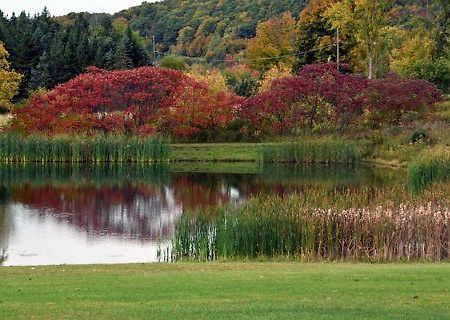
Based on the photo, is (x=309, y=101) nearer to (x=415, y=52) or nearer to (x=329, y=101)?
(x=329, y=101)

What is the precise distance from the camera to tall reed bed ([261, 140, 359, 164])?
1590 inches

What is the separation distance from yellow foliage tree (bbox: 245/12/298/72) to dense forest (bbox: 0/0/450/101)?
89mm

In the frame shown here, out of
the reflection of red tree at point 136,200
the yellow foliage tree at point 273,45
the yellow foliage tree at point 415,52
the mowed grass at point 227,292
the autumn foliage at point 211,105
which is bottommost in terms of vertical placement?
the reflection of red tree at point 136,200

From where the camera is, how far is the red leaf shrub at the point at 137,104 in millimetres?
44125

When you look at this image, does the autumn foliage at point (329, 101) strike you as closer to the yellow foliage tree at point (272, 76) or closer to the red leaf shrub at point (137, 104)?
the red leaf shrub at point (137, 104)

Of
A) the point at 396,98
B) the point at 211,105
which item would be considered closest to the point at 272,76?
the point at 211,105

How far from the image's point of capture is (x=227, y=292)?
948 centimetres

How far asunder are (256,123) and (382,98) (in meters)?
7.22

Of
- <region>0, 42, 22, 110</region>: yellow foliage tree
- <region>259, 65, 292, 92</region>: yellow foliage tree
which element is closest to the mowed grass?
<region>0, 42, 22, 110</region>: yellow foliage tree

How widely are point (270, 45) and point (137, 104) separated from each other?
29005 mm

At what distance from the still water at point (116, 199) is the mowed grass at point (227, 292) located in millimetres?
4355

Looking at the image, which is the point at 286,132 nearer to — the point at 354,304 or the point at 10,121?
the point at 10,121

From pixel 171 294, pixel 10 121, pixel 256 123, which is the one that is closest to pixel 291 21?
pixel 256 123

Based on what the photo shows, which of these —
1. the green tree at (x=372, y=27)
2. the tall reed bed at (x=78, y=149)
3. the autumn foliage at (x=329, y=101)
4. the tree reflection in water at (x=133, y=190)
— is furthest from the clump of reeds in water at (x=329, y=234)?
the green tree at (x=372, y=27)
